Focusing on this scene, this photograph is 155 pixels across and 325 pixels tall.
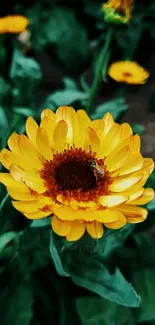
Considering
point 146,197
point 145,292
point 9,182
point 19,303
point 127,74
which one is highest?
point 9,182

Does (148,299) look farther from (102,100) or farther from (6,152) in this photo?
(102,100)

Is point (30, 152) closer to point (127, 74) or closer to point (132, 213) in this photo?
point (132, 213)

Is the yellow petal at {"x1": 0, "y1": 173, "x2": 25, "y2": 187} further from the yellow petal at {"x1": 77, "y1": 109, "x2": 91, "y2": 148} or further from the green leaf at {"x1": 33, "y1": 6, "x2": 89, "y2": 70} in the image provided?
the green leaf at {"x1": 33, "y1": 6, "x2": 89, "y2": 70}

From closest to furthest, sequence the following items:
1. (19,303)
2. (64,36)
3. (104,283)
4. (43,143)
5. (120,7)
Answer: (43,143)
(104,283)
(19,303)
(120,7)
(64,36)

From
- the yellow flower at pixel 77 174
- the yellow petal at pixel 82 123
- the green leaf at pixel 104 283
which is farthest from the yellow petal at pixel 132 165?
the green leaf at pixel 104 283

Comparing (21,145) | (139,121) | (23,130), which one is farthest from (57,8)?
(21,145)

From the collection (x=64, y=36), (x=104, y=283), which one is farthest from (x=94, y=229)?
(x=64, y=36)
